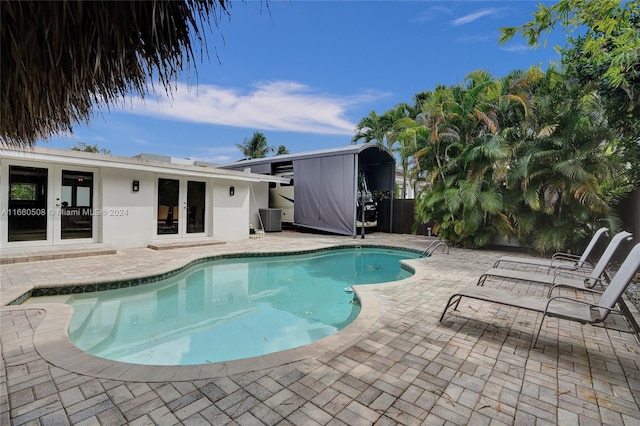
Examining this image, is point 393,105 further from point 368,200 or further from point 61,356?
point 61,356

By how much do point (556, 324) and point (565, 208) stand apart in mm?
7002

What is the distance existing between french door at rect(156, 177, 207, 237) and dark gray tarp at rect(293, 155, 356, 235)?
519 centimetres

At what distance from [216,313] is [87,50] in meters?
4.75

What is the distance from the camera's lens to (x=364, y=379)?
257cm

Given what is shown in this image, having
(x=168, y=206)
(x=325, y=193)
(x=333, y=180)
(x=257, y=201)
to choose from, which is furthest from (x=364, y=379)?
(x=257, y=201)

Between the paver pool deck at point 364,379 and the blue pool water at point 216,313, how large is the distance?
0.84 metres

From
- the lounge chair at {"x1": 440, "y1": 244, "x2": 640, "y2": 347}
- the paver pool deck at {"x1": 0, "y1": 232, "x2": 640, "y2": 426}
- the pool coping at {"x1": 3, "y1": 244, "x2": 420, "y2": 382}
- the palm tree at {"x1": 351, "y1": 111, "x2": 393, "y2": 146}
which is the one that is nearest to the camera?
the paver pool deck at {"x1": 0, "y1": 232, "x2": 640, "y2": 426}

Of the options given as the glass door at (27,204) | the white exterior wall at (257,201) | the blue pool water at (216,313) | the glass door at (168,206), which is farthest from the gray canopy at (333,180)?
the glass door at (27,204)

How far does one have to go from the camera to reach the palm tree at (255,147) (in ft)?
115

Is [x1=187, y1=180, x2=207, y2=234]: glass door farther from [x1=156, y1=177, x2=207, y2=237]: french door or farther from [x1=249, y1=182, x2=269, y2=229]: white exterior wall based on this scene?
[x1=249, y1=182, x2=269, y2=229]: white exterior wall

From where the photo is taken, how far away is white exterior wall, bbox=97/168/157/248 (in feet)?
28.9

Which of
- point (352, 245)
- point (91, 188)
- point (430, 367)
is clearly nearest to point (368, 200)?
point (352, 245)

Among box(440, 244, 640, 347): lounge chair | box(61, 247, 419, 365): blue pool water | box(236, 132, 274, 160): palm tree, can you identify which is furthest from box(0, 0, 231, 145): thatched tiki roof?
box(236, 132, 274, 160): palm tree

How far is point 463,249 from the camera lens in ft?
35.6
